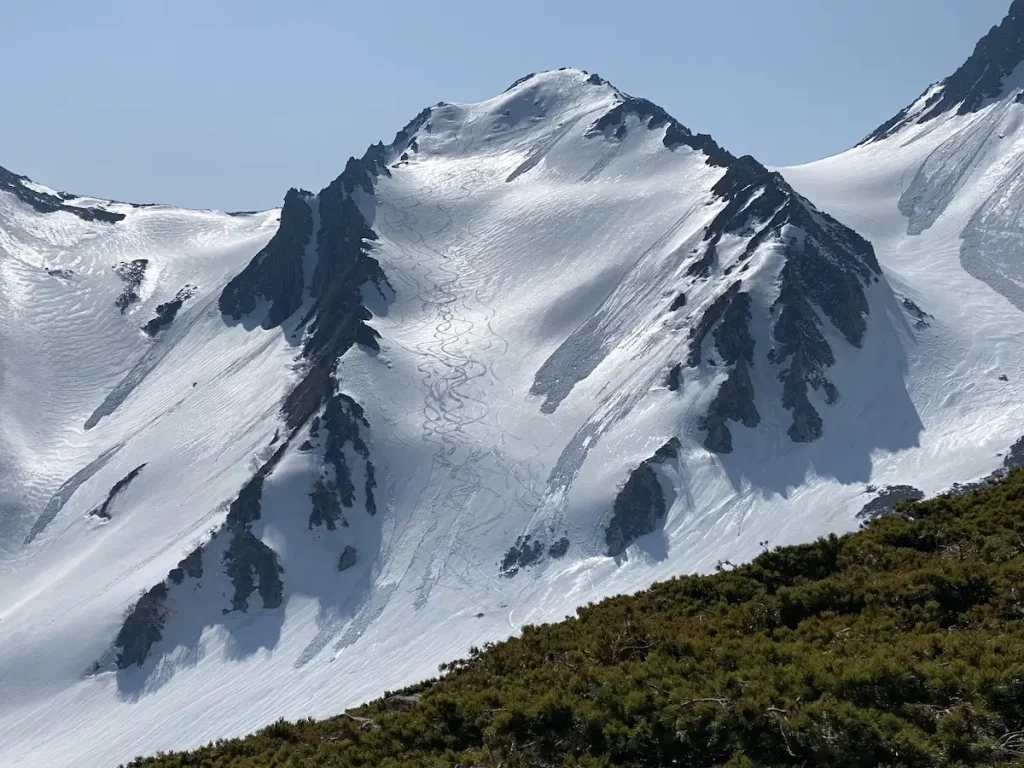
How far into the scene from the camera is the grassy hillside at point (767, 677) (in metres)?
15.7

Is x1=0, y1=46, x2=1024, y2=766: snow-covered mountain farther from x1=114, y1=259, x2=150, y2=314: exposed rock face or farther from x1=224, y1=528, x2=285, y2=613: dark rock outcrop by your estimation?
x1=114, y1=259, x2=150, y2=314: exposed rock face

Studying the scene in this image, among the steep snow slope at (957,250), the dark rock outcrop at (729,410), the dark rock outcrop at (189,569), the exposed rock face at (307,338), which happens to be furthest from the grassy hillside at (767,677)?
the dark rock outcrop at (189,569)

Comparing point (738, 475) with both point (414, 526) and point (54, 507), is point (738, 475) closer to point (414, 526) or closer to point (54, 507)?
point (414, 526)

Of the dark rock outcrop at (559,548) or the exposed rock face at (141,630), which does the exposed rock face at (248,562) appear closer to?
the exposed rock face at (141,630)

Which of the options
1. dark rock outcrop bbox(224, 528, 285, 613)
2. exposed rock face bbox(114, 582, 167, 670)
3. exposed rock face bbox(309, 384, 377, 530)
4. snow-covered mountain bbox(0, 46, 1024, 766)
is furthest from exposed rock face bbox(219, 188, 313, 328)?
exposed rock face bbox(114, 582, 167, 670)

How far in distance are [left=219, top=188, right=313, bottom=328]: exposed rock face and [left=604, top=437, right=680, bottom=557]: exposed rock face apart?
77766 millimetres

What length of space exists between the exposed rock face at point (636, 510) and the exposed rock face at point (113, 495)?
6202 cm

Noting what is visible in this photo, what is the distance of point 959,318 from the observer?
425 feet

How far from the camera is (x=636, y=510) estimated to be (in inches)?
4402

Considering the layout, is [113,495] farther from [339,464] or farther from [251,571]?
[339,464]

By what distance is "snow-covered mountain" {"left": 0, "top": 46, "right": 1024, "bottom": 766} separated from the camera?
107 m

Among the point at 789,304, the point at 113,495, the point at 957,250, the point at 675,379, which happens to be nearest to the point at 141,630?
the point at 113,495

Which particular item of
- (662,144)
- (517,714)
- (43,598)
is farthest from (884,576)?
(662,144)

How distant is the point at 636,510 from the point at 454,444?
2428 centimetres
